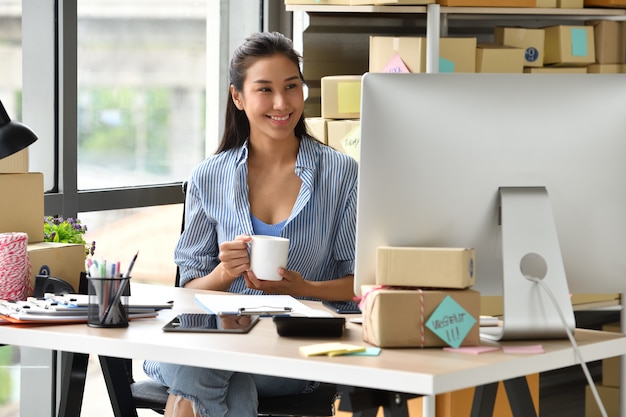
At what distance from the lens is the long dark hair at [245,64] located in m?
2.63

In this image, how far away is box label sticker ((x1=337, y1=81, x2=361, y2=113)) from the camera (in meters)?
3.34

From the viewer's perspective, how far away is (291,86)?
262 centimetres

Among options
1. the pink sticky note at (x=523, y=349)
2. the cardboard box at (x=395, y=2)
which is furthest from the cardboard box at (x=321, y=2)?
the pink sticky note at (x=523, y=349)

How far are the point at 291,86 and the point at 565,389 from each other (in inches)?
82.7

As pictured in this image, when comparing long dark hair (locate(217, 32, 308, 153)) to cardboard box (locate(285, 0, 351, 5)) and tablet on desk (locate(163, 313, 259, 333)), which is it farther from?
tablet on desk (locate(163, 313, 259, 333))

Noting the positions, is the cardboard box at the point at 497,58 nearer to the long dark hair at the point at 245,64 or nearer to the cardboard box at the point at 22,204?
the long dark hair at the point at 245,64

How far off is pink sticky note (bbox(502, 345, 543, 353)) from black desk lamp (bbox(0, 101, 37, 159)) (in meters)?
1.08

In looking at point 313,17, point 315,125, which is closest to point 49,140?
point 315,125

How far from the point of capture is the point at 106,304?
5.90 feet

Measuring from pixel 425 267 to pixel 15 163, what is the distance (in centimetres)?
110

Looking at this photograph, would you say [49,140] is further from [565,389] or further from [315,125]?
[565,389]

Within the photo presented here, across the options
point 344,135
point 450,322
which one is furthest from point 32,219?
point 344,135

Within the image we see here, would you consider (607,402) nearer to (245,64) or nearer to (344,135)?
(344,135)

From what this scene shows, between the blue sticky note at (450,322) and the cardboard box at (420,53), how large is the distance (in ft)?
5.63
